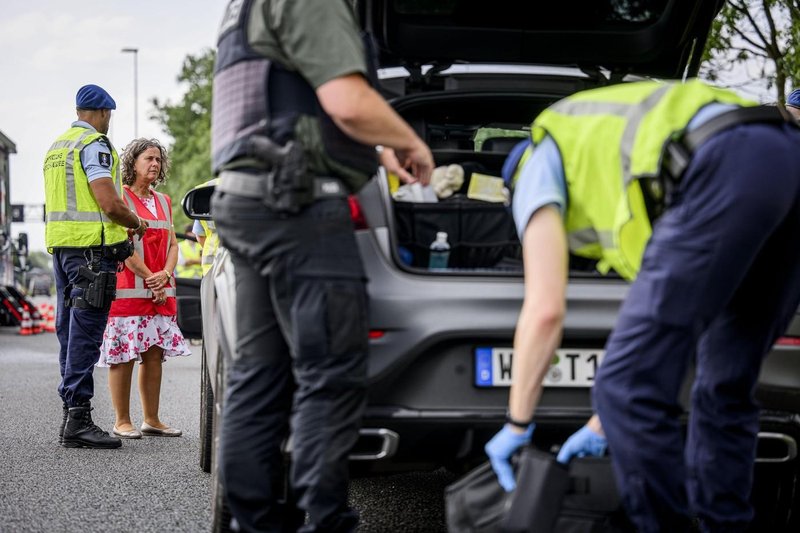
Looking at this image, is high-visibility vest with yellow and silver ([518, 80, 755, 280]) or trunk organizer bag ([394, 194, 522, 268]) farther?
trunk organizer bag ([394, 194, 522, 268])

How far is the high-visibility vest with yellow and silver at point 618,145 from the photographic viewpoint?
267 cm

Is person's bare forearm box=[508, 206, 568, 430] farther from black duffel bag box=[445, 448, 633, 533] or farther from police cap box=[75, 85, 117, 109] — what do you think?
police cap box=[75, 85, 117, 109]

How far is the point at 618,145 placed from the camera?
272 cm

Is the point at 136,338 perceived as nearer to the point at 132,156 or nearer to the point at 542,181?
the point at 132,156

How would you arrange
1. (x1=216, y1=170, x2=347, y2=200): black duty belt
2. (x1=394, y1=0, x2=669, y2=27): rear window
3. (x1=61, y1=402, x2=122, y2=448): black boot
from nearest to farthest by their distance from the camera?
1. (x1=216, y1=170, x2=347, y2=200): black duty belt
2. (x1=394, y1=0, x2=669, y2=27): rear window
3. (x1=61, y1=402, x2=122, y2=448): black boot

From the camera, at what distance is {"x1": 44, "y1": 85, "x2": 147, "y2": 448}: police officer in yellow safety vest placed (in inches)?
237

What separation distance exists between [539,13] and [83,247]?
10.0 ft

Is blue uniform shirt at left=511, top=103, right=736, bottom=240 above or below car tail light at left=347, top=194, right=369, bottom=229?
above

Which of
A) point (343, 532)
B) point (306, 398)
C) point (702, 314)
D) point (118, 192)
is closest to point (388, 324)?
point (306, 398)

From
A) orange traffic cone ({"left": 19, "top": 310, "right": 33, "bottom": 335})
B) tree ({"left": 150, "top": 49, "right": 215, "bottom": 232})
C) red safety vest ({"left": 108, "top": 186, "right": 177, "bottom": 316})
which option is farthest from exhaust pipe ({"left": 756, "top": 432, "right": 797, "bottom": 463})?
tree ({"left": 150, "top": 49, "right": 215, "bottom": 232})

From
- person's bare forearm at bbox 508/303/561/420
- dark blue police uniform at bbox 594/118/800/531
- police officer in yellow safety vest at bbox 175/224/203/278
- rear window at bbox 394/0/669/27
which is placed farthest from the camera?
police officer in yellow safety vest at bbox 175/224/203/278

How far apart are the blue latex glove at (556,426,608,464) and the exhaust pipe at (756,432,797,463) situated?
612 millimetres

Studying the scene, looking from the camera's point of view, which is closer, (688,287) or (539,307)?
(688,287)

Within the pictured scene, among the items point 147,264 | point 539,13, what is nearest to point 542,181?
point 539,13
